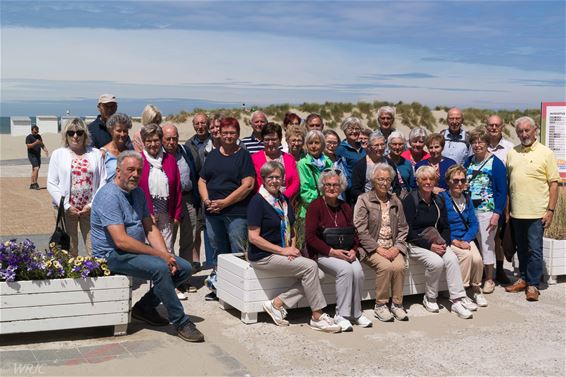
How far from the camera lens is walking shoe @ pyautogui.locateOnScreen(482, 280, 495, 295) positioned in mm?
7758

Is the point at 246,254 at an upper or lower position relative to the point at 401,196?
lower

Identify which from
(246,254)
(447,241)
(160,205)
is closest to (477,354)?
(447,241)

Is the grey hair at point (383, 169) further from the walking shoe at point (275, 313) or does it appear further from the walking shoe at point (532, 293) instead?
the walking shoe at point (532, 293)

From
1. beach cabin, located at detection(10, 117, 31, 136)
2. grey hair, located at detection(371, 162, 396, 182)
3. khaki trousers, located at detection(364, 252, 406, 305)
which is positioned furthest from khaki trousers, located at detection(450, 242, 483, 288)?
beach cabin, located at detection(10, 117, 31, 136)

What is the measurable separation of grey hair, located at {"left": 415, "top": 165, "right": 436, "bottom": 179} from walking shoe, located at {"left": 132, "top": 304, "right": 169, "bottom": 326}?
3053 millimetres

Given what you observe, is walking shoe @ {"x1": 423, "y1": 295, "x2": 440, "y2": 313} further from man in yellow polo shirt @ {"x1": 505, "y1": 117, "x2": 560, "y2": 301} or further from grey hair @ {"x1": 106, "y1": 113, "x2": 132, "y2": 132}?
grey hair @ {"x1": 106, "y1": 113, "x2": 132, "y2": 132}

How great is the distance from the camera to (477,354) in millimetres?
5656

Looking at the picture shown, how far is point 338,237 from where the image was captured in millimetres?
6426

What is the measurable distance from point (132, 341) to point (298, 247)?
1909mm

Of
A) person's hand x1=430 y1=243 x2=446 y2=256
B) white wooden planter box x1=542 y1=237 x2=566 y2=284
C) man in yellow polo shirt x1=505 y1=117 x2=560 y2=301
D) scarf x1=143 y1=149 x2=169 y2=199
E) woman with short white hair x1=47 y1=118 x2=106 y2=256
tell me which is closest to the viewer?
woman with short white hair x1=47 y1=118 x2=106 y2=256

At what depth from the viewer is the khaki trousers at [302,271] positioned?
6.24 m

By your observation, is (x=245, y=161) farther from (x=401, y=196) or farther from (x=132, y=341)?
(x=132, y=341)

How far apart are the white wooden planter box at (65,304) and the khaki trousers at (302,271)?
1335 millimetres

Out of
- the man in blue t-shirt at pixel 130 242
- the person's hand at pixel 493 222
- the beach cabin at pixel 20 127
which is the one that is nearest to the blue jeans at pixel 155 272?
the man in blue t-shirt at pixel 130 242
